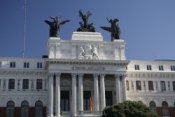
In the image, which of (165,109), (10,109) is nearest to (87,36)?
(10,109)

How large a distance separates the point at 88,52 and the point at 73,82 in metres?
7.38

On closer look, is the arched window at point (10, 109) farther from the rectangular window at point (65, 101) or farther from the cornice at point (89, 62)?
the cornice at point (89, 62)

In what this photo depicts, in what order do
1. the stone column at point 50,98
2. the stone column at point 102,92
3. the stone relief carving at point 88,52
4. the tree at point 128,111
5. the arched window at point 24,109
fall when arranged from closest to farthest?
the tree at point 128,111 < the stone column at point 50,98 < the stone column at point 102,92 < the arched window at point 24,109 < the stone relief carving at point 88,52

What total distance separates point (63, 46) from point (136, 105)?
2167cm

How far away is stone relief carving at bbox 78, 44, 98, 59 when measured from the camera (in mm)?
74562

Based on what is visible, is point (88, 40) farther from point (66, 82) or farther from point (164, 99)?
point (164, 99)

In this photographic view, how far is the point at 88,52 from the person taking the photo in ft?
247

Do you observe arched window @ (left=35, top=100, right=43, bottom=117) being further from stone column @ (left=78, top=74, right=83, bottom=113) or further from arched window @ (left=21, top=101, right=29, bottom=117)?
stone column @ (left=78, top=74, right=83, bottom=113)

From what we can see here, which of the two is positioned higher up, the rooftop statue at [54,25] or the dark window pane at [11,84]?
the rooftop statue at [54,25]

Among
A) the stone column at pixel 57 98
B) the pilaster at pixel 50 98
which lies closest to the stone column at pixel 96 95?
the stone column at pixel 57 98

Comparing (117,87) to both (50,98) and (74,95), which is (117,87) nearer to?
(74,95)

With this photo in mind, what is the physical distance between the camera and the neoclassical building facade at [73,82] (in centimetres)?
7200

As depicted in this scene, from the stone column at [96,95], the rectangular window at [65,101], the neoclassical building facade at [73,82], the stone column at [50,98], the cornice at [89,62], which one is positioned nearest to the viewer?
the stone column at [50,98]

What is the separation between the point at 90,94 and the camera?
7581 centimetres
